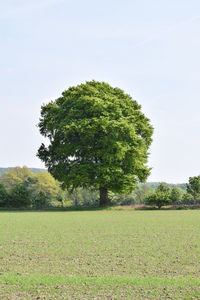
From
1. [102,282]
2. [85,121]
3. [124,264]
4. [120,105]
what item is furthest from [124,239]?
[120,105]

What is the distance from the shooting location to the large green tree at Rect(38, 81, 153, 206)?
160ft

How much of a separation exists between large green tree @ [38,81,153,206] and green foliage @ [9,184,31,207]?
4.66m

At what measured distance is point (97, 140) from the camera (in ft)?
164

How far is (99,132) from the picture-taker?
1966 inches

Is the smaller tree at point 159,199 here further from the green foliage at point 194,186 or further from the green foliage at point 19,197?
the green foliage at point 19,197

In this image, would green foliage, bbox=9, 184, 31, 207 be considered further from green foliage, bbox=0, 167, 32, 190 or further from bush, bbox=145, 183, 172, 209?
green foliage, bbox=0, 167, 32, 190

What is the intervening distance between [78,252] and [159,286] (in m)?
5.68

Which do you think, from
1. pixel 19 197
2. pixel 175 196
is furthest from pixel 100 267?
pixel 175 196

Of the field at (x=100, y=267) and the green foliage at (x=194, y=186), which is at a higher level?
the green foliage at (x=194, y=186)

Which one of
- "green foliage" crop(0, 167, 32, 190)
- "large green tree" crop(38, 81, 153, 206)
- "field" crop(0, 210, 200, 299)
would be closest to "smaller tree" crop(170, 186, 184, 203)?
"large green tree" crop(38, 81, 153, 206)

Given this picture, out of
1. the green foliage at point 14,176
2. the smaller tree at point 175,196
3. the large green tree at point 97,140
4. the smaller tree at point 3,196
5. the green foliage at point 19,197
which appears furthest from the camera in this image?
the green foliage at point 14,176

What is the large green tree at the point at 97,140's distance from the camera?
48.7m

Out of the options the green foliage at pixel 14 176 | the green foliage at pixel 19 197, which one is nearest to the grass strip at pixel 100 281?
the green foliage at pixel 19 197

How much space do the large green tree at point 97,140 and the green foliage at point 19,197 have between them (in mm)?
4664
